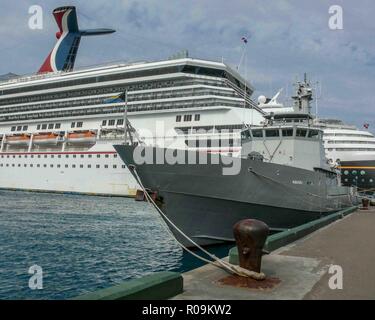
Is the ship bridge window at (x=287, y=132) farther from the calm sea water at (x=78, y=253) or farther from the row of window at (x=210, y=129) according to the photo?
the row of window at (x=210, y=129)

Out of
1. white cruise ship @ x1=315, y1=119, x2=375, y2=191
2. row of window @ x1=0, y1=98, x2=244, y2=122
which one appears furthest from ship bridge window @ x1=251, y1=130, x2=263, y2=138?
white cruise ship @ x1=315, y1=119, x2=375, y2=191

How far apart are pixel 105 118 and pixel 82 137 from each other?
179 inches

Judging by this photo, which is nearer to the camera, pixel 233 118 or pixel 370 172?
pixel 233 118

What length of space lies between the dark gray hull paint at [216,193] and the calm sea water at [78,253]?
4.07 feet

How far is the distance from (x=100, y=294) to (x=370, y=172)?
48.6 m

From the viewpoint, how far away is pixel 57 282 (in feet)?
32.9

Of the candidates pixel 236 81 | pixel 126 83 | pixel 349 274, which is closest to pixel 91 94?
pixel 126 83

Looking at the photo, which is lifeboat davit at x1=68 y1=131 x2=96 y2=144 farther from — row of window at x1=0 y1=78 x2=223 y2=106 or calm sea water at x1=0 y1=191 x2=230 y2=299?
calm sea water at x1=0 y1=191 x2=230 y2=299

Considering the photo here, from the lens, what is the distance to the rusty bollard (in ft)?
17.8

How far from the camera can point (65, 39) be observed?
70750 millimetres

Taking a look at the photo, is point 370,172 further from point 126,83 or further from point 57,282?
point 57,282

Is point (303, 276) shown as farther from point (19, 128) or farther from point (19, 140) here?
point (19, 128)

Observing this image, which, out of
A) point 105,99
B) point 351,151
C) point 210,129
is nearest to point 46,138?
point 105,99
